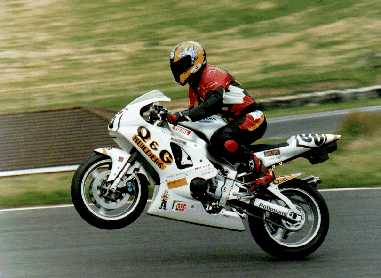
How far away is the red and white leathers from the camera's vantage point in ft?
26.4

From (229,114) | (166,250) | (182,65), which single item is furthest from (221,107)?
(166,250)

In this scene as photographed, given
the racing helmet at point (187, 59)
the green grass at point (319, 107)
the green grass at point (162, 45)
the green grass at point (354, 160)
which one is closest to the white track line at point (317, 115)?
the green grass at point (319, 107)

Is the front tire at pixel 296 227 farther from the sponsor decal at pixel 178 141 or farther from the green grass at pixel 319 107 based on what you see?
the green grass at pixel 319 107

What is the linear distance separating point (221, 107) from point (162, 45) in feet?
47.7

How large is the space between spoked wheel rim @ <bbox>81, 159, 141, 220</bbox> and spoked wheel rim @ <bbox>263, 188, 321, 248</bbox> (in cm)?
112

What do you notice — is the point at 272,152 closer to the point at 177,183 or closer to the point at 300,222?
the point at 300,222

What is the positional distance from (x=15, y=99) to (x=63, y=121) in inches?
155

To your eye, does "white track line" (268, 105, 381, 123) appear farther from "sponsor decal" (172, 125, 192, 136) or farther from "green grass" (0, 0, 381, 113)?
"sponsor decal" (172, 125, 192, 136)

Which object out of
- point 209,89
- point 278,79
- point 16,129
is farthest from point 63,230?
point 278,79

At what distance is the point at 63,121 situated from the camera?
49.5ft

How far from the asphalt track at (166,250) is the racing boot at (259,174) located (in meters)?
0.58

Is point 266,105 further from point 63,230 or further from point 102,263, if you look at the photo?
point 102,263

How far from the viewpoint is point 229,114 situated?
329 inches

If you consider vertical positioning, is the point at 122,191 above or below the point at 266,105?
above
